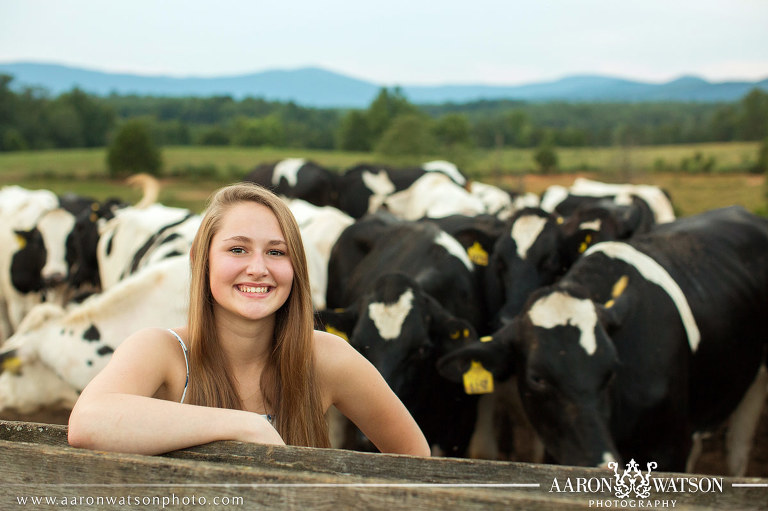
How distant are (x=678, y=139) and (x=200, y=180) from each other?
46.3 m

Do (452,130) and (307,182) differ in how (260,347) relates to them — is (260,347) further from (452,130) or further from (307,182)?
(452,130)

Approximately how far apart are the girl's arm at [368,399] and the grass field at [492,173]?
23.2 meters

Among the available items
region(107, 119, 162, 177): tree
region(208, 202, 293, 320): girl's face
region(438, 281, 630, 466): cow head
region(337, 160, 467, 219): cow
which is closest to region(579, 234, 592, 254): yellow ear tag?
region(438, 281, 630, 466): cow head

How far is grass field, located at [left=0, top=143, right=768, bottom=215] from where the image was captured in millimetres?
29297

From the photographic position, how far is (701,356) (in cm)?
404

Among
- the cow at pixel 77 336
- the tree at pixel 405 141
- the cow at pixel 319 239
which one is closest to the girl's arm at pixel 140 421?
the cow at pixel 77 336

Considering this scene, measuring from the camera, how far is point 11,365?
444 cm

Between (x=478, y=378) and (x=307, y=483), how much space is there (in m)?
2.65

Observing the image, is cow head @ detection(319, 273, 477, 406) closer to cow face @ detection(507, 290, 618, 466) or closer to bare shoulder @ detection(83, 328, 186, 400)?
cow face @ detection(507, 290, 618, 466)

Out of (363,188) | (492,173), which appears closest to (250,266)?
(363,188)

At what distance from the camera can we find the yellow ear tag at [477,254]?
532 centimetres

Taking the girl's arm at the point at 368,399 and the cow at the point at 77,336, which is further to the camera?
the cow at the point at 77,336

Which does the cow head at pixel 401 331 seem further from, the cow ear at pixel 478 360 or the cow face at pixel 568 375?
the cow face at pixel 568 375

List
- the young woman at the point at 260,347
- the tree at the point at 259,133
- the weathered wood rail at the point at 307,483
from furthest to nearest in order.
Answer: the tree at the point at 259,133 < the young woman at the point at 260,347 < the weathered wood rail at the point at 307,483
